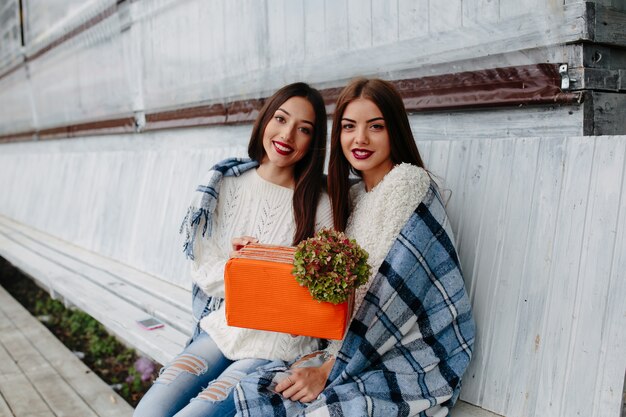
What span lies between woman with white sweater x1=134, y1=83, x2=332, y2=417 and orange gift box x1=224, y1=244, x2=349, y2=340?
0.27 metres

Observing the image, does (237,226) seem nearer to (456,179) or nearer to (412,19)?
(456,179)

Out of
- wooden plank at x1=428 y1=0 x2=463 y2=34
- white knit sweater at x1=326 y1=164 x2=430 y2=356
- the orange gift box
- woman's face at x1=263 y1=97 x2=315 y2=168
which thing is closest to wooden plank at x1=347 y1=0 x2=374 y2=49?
wooden plank at x1=428 y1=0 x2=463 y2=34

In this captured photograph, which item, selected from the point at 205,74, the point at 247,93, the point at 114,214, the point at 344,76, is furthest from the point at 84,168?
the point at 344,76

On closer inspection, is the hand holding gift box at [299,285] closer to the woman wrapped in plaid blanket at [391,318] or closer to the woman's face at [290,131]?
the woman wrapped in plaid blanket at [391,318]

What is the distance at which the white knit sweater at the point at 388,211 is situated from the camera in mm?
1771

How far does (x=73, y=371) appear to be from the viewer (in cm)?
325

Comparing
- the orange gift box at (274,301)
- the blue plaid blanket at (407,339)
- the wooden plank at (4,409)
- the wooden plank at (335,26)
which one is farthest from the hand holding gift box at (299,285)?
the wooden plank at (4,409)

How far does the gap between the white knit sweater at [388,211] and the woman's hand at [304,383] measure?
116 mm

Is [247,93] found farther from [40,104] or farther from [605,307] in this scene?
[40,104]

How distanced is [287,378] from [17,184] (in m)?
6.67

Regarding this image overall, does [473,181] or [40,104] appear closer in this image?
[473,181]

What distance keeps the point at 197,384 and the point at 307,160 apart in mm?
869

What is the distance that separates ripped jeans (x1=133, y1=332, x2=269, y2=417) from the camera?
1767mm

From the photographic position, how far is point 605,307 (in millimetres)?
1613
